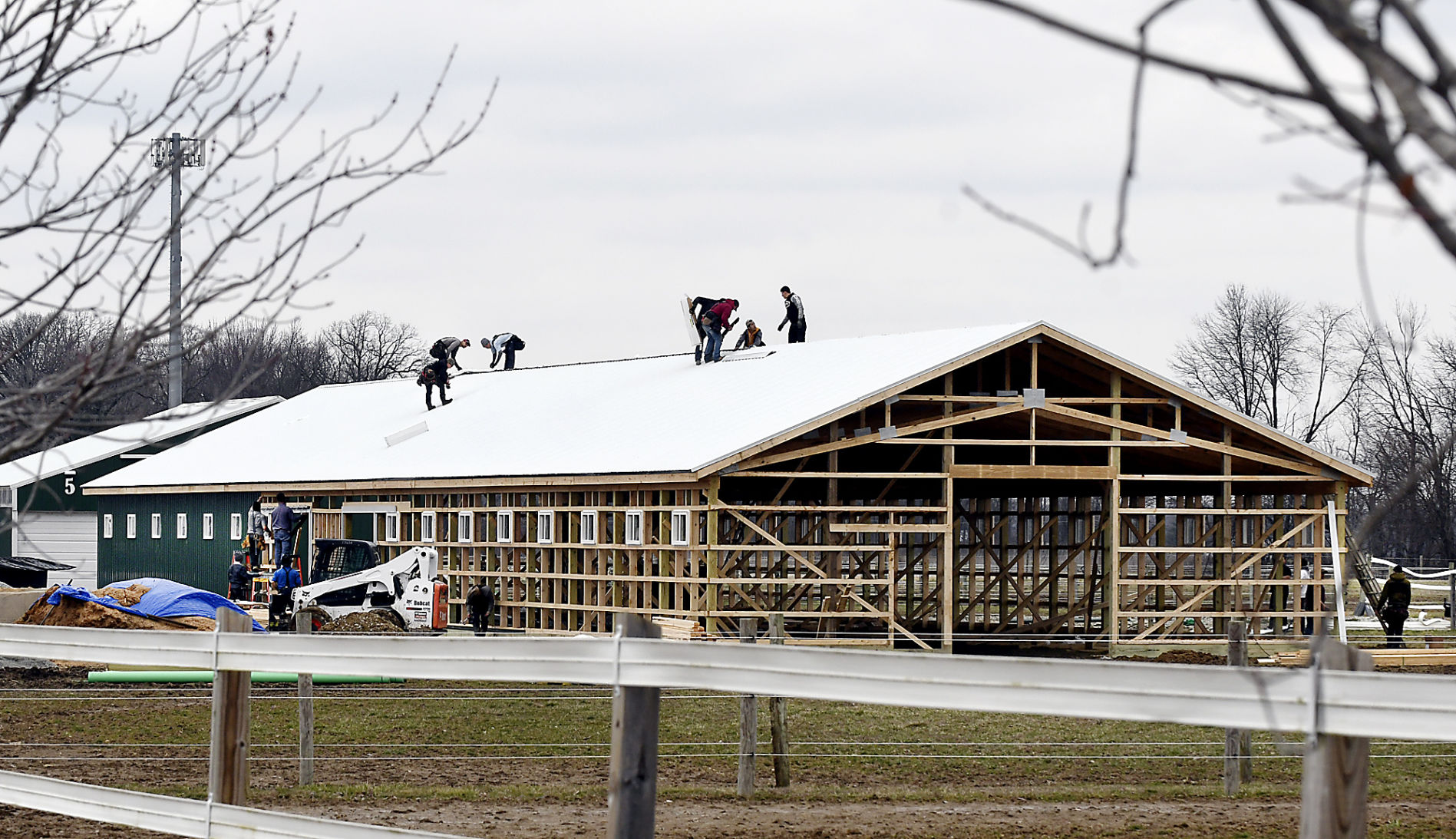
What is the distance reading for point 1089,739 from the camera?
64.2 ft

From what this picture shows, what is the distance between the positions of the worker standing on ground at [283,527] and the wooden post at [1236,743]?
23520 mm

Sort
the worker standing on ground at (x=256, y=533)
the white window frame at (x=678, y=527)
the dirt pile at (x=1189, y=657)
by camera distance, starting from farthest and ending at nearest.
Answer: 1. the worker standing on ground at (x=256, y=533)
2. the white window frame at (x=678, y=527)
3. the dirt pile at (x=1189, y=657)

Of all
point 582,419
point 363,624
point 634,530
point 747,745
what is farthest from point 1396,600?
point 747,745

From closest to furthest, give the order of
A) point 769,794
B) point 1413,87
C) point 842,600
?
1. point 1413,87
2. point 769,794
3. point 842,600

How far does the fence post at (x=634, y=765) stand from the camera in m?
5.93

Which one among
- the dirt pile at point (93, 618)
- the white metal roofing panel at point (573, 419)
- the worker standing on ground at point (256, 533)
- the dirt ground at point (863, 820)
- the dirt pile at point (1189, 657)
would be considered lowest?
the dirt pile at point (1189, 657)

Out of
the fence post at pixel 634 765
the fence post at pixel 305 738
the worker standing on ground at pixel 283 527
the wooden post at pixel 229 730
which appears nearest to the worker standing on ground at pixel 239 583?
the worker standing on ground at pixel 283 527

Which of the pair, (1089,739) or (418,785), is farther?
(1089,739)

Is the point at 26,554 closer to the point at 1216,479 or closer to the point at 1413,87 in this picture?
the point at 1216,479

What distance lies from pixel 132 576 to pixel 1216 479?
28.0 m

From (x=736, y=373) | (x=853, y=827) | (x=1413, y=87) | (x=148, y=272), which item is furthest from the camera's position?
(x=736, y=373)

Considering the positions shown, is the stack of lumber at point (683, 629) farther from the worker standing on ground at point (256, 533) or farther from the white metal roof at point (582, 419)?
the worker standing on ground at point (256, 533)

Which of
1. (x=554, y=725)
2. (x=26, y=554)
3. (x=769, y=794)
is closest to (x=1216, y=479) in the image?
(x=554, y=725)

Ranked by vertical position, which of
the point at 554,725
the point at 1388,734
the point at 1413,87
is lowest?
the point at 554,725
